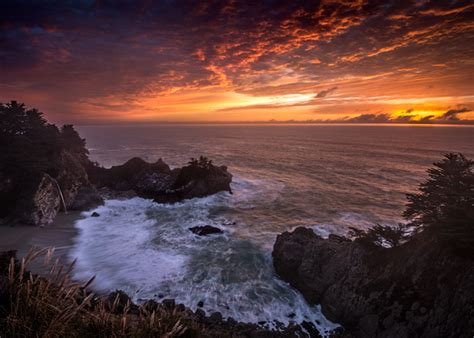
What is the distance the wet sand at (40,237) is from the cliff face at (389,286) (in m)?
21.1

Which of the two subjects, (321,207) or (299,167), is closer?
(321,207)

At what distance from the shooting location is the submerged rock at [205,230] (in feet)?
90.4

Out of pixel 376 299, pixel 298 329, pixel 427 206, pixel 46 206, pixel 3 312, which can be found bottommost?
pixel 298 329

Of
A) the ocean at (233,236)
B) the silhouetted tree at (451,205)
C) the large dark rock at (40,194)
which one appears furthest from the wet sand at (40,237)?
the silhouetted tree at (451,205)

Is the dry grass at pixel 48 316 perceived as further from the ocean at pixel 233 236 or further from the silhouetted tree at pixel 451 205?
the silhouetted tree at pixel 451 205

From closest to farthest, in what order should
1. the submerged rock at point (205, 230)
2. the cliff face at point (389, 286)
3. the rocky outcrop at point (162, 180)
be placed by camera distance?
1. the cliff face at point (389, 286)
2. the submerged rock at point (205, 230)
3. the rocky outcrop at point (162, 180)

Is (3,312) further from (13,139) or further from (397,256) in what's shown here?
(13,139)

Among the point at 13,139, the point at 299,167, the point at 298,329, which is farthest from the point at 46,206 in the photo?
the point at 299,167

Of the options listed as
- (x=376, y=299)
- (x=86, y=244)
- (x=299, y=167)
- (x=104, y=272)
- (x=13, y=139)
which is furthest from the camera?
(x=299, y=167)

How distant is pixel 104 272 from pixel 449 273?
2351cm

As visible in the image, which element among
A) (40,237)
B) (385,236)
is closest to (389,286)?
(385,236)

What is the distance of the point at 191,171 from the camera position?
4312 cm

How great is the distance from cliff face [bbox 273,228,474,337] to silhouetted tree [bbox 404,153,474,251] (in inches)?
36.0

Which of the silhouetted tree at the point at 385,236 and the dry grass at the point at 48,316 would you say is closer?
the dry grass at the point at 48,316
